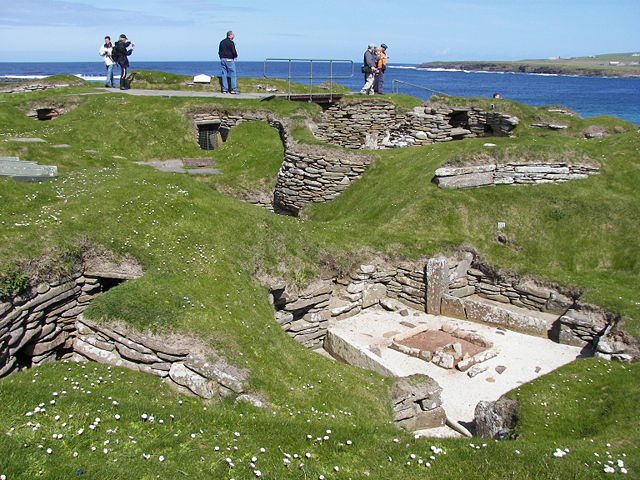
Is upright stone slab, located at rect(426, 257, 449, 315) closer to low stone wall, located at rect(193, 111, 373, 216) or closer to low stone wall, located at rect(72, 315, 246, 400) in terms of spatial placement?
low stone wall, located at rect(193, 111, 373, 216)

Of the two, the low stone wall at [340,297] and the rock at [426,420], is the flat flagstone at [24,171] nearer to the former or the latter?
the low stone wall at [340,297]

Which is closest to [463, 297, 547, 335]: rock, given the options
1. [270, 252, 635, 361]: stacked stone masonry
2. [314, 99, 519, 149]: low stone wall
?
[270, 252, 635, 361]: stacked stone masonry

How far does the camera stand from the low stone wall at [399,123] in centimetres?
2914

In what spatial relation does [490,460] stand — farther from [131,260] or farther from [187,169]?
[187,169]

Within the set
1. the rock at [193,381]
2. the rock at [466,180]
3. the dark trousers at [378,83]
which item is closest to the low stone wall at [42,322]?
the rock at [193,381]

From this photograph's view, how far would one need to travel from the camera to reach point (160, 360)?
37.0 feet

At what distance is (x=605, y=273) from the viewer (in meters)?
17.6

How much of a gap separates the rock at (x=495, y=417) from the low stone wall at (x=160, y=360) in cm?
506

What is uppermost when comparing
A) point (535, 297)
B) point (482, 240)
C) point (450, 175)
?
point (450, 175)

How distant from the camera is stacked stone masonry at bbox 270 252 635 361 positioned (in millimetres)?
15508

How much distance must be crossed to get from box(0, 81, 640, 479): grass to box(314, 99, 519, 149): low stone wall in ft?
13.9

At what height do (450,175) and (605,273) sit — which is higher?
(450,175)

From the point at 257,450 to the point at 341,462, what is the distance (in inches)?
47.8

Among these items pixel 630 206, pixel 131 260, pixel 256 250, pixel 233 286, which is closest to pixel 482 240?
pixel 630 206
